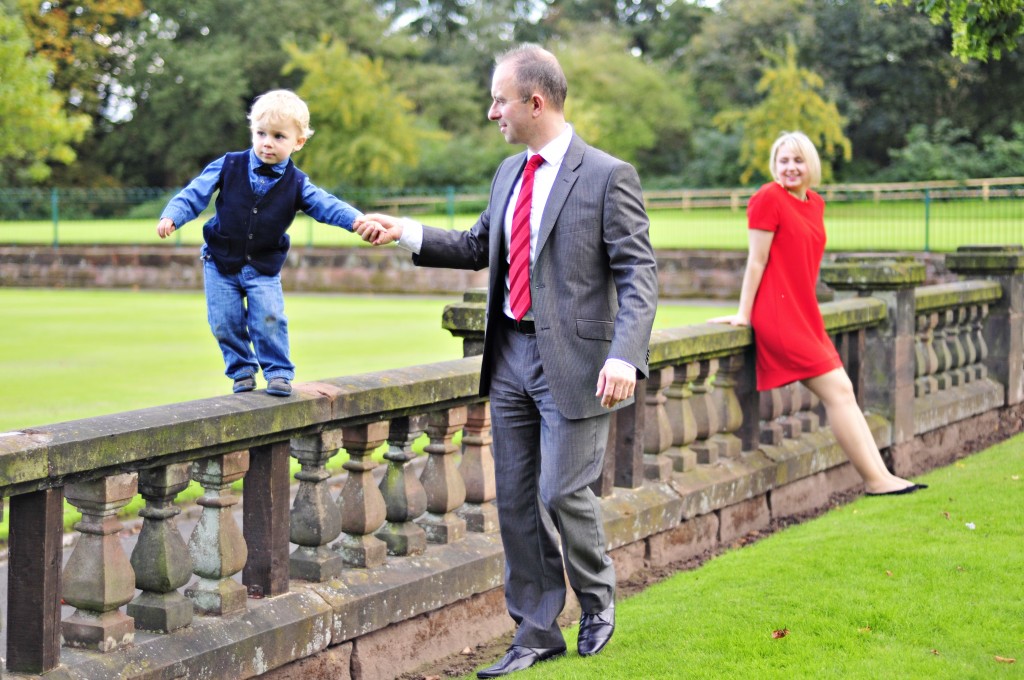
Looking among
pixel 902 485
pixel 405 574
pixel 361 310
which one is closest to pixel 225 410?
pixel 405 574

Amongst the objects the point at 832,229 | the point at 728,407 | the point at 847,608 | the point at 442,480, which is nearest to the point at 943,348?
the point at 728,407

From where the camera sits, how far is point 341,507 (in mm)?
4566

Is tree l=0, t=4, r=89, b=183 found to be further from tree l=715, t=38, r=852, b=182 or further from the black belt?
the black belt

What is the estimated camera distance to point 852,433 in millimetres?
7012

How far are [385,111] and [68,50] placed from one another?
21.0 meters

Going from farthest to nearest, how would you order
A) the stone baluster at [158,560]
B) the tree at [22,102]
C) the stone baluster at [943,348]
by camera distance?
1. the tree at [22,102]
2. the stone baluster at [943,348]
3. the stone baluster at [158,560]

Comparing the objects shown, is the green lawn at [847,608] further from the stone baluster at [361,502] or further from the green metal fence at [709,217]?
the green metal fence at [709,217]

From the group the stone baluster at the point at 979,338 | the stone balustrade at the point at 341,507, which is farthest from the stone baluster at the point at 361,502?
the stone baluster at the point at 979,338

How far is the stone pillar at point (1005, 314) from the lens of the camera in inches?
401

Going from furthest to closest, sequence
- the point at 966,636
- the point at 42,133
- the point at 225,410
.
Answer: the point at 42,133 → the point at 966,636 → the point at 225,410

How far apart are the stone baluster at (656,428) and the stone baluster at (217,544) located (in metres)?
2.69

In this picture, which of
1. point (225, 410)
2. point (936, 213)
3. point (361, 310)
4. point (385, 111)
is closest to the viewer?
point (225, 410)

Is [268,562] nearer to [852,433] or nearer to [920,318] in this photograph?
[852,433]

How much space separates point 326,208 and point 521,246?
27.3 inches
